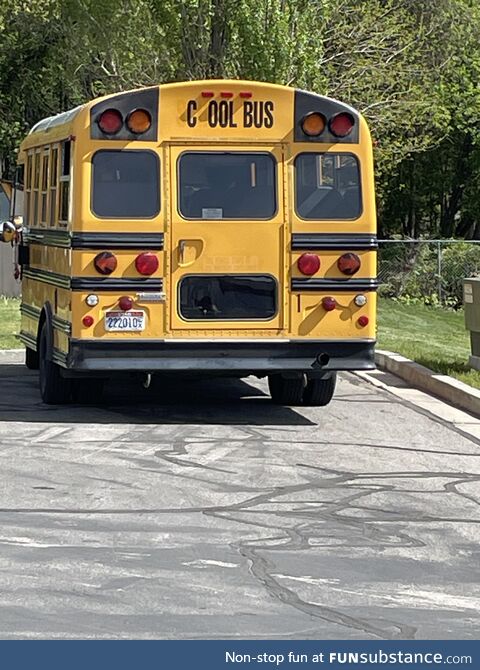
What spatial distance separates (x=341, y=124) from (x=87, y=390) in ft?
11.1

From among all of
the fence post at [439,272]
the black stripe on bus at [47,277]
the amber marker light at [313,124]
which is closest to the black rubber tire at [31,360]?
the black stripe on bus at [47,277]

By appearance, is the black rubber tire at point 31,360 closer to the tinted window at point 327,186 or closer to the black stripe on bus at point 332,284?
the black stripe on bus at point 332,284

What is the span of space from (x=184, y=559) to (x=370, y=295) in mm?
5562

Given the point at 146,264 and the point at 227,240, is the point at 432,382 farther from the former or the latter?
the point at 146,264

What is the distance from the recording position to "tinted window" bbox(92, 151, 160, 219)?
1241 centimetres

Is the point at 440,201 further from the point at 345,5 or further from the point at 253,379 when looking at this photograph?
the point at 253,379

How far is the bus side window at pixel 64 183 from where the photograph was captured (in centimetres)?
1277

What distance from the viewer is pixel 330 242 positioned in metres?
12.7

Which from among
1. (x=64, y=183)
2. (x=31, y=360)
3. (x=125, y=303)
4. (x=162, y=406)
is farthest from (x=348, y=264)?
(x=31, y=360)

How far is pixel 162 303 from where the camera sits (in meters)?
12.5

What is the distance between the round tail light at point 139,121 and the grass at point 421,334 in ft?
15.0

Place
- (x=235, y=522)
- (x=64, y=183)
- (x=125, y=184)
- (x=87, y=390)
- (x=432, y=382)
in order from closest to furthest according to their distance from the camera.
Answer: (x=235, y=522) → (x=125, y=184) → (x=64, y=183) → (x=87, y=390) → (x=432, y=382)

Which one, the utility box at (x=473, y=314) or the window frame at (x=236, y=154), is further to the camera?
the utility box at (x=473, y=314)

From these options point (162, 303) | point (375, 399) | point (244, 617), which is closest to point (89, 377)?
point (162, 303)
